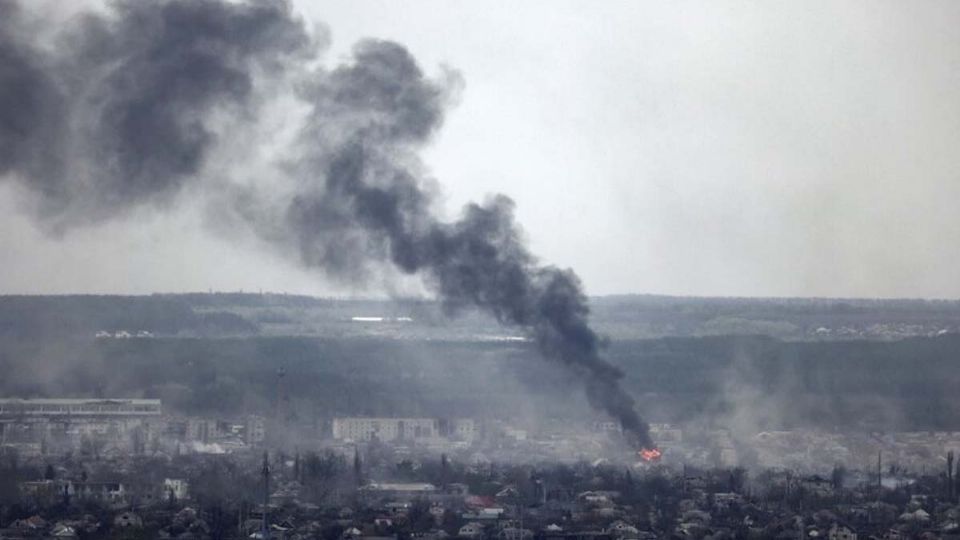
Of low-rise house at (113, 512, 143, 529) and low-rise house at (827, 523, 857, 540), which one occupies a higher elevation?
low-rise house at (113, 512, 143, 529)

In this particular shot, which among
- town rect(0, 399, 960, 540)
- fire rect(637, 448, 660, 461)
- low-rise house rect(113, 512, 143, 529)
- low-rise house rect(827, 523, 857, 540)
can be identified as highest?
fire rect(637, 448, 660, 461)

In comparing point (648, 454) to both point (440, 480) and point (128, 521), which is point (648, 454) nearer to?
point (440, 480)

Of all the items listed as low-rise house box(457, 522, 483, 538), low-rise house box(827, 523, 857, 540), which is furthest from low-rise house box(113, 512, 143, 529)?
low-rise house box(827, 523, 857, 540)

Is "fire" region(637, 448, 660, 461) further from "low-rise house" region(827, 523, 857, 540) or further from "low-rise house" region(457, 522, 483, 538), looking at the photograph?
"low-rise house" region(457, 522, 483, 538)

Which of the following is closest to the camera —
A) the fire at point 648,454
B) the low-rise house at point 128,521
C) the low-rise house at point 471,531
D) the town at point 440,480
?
the low-rise house at point 471,531

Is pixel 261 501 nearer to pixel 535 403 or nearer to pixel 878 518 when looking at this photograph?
pixel 878 518

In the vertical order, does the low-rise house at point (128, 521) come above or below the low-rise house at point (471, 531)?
above

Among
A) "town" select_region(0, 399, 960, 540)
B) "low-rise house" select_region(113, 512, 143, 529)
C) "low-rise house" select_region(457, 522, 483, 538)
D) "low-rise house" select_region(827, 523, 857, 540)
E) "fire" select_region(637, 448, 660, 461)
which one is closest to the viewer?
"low-rise house" select_region(457, 522, 483, 538)

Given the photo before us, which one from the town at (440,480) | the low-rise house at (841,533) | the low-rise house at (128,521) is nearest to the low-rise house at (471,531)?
the town at (440,480)

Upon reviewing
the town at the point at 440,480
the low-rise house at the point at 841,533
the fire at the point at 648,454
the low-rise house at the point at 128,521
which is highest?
the fire at the point at 648,454

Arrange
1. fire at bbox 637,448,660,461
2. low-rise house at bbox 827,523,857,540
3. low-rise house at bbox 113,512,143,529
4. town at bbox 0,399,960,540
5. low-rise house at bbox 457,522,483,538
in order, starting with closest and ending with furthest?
low-rise house at bbox 457,522,483,538, low-rise house at bbox 113,512,143,529, low-rise house at bbox 827,523,857,540, town at bbox 0,399,960,540, fire at bbox 637,448,660,461

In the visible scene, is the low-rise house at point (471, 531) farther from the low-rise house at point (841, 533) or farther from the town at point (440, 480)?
the low-rise house at point (841, 533)
